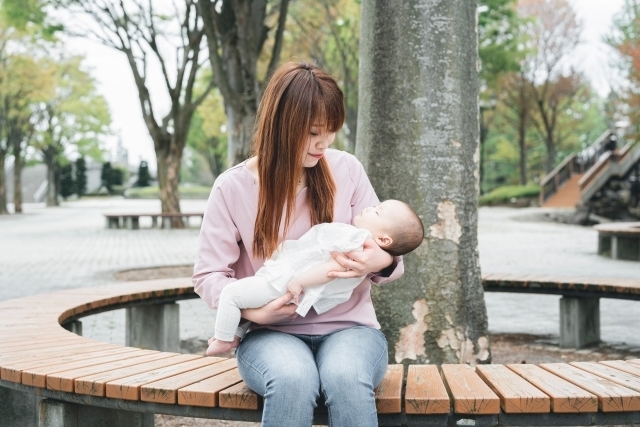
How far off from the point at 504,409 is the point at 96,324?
5.55 meters

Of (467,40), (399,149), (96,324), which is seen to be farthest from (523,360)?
(96,324)

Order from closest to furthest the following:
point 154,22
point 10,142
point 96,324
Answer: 1. point 96,324
2. point 154,22
3. point 10,142

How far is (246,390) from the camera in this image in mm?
2568

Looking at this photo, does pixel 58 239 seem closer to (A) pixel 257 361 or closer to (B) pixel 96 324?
(B) pixel 96 324

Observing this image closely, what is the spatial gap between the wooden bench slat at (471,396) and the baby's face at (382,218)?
60 cm

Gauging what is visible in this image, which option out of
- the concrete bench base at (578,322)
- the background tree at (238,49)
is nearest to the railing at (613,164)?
the background tree at (238,49)

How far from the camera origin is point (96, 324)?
7.27 m

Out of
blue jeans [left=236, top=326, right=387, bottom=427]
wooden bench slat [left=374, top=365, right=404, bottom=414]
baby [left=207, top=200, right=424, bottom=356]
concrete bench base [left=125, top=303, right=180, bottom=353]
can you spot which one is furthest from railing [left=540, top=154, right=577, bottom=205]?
blue jeans [left=236, top=326, right=387, bottom=427]

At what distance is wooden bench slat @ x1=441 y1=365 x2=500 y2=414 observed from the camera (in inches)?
97.5

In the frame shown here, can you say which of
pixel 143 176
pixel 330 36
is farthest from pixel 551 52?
pixel 143 176

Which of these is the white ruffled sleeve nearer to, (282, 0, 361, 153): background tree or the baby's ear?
the baby's ear

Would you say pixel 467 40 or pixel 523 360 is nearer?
pixel 467 40

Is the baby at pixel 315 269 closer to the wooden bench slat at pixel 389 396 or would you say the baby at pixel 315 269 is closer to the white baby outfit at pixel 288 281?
the white baby outfit at pixel 288 281

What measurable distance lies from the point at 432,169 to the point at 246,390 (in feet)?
6.37
